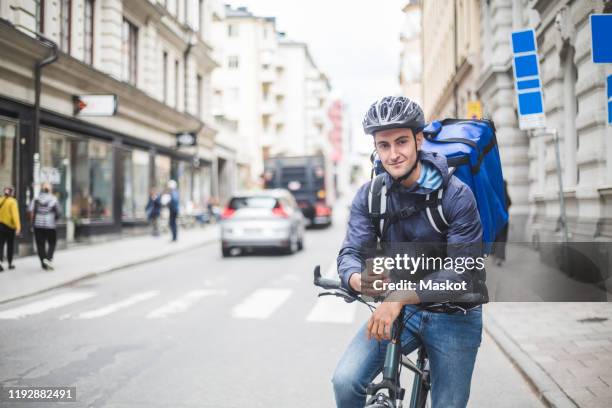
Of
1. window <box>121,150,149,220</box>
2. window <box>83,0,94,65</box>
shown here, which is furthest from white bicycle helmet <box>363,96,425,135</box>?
window <box>121,150,149,220</box>

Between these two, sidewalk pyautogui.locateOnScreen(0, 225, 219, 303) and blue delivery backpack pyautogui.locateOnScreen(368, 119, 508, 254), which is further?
sidewalk pyautogui.locateOnScreen(0, 225, 219, 303)

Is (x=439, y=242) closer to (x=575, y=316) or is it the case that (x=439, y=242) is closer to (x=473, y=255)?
(x=473, y=255)

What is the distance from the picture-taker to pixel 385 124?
2.51 metres

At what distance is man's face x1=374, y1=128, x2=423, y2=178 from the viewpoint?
Answer: 254cm

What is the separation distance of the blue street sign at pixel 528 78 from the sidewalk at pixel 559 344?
2.57m

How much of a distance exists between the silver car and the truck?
13.3 meters

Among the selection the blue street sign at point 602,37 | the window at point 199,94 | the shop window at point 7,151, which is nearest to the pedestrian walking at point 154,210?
the shop window at point 7,151

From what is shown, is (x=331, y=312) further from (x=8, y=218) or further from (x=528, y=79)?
(x=8, y=218)

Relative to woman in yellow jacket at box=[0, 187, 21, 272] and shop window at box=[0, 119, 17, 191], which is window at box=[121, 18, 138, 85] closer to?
shop window at box=[0, 119, 17, 191]

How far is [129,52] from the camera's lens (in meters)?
23.5

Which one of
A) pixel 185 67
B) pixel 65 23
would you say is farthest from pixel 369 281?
pixel 185 67

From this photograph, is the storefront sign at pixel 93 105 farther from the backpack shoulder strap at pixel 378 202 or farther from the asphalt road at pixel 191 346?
the backpack shoulder strap at pixel 378 202

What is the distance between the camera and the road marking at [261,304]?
844 cm

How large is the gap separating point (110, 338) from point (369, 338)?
17.0ft
